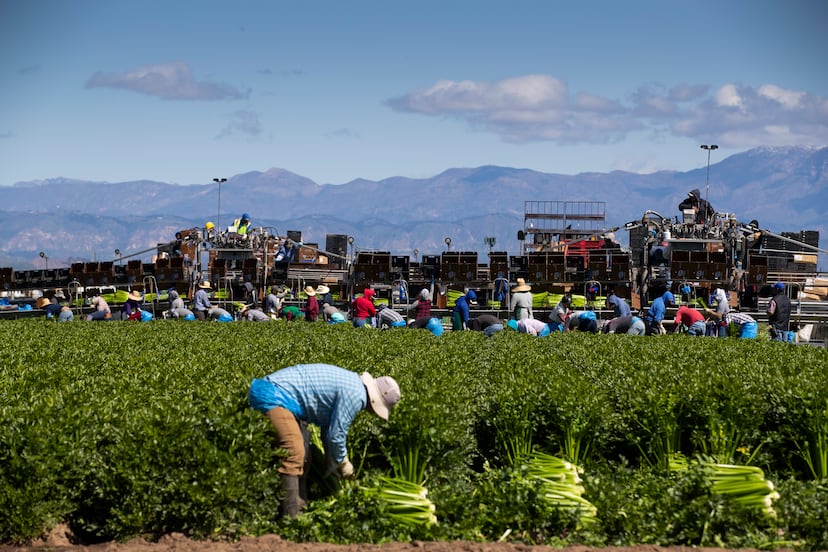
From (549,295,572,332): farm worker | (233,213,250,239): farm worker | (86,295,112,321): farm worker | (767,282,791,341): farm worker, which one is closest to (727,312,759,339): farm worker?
(767,282,791,341): farm worker

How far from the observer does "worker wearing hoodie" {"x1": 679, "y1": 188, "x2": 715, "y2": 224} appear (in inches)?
1578

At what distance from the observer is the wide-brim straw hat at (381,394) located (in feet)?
33.4

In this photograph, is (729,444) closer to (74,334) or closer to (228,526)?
(228,526)

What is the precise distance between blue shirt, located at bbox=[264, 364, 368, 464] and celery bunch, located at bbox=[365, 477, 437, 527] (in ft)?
1.70

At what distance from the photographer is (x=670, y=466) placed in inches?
470

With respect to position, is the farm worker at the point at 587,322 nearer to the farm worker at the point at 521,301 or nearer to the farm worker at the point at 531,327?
the farm worker at the point at 531,327

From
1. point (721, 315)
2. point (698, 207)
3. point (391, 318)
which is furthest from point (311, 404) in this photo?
point (698, 207)

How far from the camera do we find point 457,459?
11.5 m

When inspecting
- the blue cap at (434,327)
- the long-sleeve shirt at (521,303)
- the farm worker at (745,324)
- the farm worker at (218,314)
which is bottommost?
the farm worker at (218,314)

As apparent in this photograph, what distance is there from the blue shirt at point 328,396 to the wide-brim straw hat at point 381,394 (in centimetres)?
6

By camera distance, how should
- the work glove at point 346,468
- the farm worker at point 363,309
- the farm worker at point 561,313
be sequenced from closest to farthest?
the work glove at point 346,468, the farm worker at point 561,313, the farm worker at point 363,309

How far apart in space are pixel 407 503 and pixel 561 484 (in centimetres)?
149

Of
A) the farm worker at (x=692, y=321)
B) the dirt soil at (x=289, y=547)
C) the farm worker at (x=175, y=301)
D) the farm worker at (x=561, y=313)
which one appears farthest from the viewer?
the farm worker at (x=175, y=301)

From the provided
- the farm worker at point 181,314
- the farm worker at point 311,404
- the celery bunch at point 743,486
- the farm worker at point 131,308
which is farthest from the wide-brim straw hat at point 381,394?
the farm worker at point 131,308
